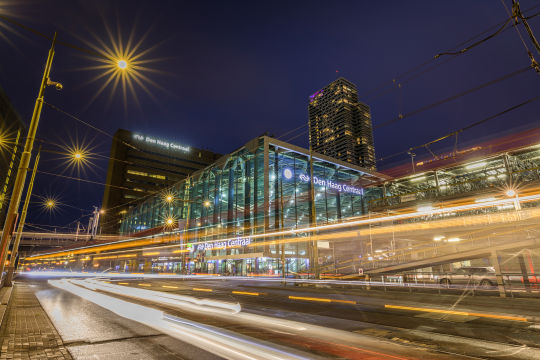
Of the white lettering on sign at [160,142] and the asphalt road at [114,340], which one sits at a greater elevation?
the white lettering on sign at [160,142]

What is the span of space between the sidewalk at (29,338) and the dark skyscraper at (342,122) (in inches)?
4700

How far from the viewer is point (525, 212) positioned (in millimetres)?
22031

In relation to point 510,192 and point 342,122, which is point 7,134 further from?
point 342,122

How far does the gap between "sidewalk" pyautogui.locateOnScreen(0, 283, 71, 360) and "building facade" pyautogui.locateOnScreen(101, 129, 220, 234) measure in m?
102

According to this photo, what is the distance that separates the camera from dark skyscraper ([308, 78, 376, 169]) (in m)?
138

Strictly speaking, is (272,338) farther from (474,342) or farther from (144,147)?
(144,147)

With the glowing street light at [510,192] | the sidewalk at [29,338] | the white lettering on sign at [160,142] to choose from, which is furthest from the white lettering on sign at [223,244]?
the white lettering on sign at [160,142]

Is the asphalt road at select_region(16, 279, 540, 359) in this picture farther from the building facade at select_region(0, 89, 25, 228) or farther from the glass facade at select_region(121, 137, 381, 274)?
the building facade at select_region(0, 89, 25, 228)

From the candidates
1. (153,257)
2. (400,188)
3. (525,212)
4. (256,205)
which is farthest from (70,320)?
(153,257)

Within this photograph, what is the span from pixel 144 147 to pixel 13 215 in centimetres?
11671

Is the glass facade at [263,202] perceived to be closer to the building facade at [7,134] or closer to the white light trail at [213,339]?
the white light trail at [213,339]

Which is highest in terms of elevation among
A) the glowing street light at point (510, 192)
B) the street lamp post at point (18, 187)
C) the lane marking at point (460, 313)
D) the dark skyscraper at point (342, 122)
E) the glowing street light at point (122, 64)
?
the dark skyscraper at point (342, 122)

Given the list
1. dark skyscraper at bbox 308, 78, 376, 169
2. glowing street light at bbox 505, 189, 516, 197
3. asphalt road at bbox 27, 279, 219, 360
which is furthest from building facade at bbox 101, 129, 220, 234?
glowing street light at bbox 505, 189, 516, 197

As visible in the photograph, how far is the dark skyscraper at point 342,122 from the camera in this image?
452 feet
